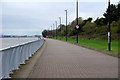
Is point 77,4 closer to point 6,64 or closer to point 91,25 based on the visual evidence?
point 6,64

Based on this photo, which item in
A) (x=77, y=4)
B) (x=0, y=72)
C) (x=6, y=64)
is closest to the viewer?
(x=0, y=72)

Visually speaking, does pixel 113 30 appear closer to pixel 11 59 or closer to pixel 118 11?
pixel 118 11

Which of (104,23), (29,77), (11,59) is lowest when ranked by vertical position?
(29,77)

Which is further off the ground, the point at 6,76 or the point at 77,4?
the point at 77,4

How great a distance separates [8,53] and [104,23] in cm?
8922

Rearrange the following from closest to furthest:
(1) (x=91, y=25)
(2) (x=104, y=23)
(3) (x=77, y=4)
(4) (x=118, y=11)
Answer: (3) (x=77, y=4)
(4) (x=118, y=11)
(2) (x=104, y=23)
(1) (x=91, y=25)

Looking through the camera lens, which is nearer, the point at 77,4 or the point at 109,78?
the point at 109,78

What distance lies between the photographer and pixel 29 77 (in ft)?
31.5

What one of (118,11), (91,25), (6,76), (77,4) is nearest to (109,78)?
(6,76)

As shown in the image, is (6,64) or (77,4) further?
(77,4)

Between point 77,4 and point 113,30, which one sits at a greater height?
point 77,4

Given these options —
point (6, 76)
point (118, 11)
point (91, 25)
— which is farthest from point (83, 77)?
point (91, 25)

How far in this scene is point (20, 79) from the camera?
29.9 ft

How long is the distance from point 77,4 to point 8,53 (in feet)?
139
